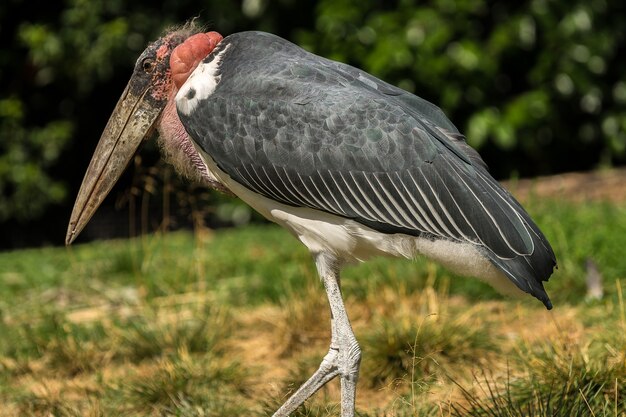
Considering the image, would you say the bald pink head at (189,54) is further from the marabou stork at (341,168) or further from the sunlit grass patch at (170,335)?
the sunlit grass patch at (170,335)

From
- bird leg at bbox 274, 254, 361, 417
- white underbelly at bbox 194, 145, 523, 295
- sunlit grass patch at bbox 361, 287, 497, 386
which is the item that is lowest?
sunlit grass patch at bbox 361, 287, 497, 386

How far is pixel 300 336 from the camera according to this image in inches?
190

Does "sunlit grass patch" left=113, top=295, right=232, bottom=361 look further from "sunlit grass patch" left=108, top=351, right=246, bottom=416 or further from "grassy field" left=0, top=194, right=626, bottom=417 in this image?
"sunlit grass patch" left=108, top=351, right=246, bottom=416

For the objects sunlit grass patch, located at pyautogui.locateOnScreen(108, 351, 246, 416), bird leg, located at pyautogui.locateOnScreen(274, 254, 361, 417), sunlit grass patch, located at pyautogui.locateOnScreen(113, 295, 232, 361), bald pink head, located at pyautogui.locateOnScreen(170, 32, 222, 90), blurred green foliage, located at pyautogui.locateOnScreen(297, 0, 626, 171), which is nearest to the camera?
bird leg, located at pyautogui.locateOnScreen(274, 254, 361, 417)

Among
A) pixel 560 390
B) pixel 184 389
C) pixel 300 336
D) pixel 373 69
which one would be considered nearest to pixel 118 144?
pixel 184 389

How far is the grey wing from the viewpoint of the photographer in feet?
10.6

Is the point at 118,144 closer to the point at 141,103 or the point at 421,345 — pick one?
the point at 141,103

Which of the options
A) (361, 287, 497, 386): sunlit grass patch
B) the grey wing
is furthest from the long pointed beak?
(361, 287, 497, 386): sunlit grass patch

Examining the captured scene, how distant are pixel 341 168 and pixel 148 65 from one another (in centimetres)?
87

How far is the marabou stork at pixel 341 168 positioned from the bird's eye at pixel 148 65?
0.13 metres

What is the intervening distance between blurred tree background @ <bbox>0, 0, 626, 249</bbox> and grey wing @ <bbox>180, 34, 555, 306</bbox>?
15.5 feet

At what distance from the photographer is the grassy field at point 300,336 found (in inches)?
147

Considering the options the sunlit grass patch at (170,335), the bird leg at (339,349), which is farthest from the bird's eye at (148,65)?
the sunlit grass patch at (170,335)

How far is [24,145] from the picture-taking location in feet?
32.2
